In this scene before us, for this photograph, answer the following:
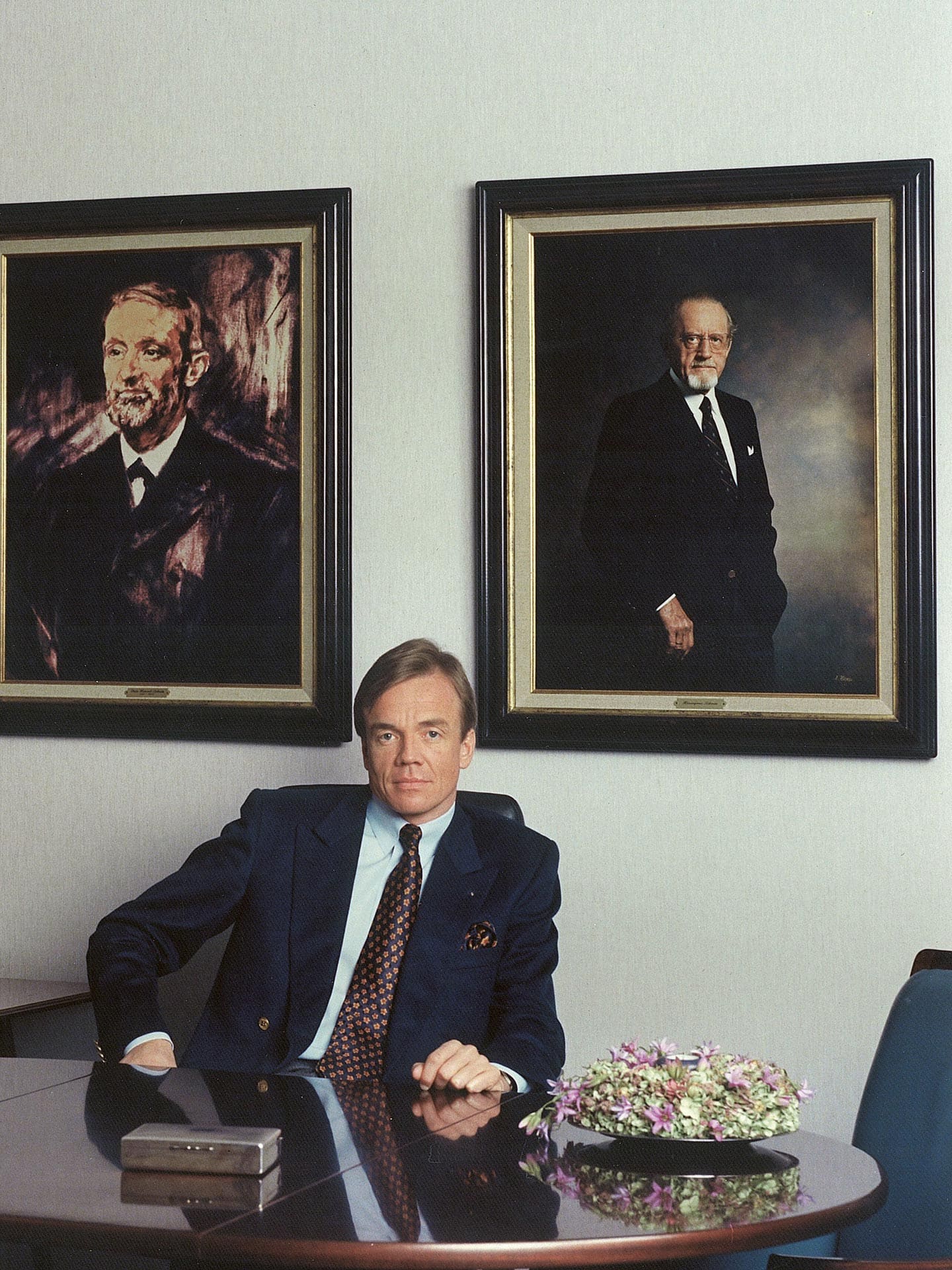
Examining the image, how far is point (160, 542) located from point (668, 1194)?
98.0 inches

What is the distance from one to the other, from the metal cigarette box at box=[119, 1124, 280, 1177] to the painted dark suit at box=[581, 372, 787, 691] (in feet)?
6.19

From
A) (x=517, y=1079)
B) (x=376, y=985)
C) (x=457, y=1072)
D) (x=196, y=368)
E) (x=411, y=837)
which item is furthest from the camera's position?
(x=196, y=368)

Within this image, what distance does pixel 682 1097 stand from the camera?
2010 millimetres

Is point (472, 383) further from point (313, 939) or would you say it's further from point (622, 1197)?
point (622, 1197)

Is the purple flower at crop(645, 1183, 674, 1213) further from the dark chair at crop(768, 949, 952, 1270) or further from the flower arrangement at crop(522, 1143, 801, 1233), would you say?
the dark chair at crop(768, 949, 952, 1270)

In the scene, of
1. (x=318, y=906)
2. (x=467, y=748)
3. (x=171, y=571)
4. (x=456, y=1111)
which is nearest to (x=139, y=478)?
(x=171, y=571)

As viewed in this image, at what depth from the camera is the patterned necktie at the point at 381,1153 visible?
1.79 m

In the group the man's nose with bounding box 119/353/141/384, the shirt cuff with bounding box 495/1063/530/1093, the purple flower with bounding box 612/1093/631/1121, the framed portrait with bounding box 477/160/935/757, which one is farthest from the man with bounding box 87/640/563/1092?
the man's nose with bounding box 119/353/141/384

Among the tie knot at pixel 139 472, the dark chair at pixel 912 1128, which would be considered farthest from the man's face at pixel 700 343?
the dark chair at pixel 912 1128

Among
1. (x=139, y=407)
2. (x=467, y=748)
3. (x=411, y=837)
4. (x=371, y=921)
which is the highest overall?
(x=139, y=407)

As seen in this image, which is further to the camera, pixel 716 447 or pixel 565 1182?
pixel 716 447

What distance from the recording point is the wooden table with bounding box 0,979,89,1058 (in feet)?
11.4

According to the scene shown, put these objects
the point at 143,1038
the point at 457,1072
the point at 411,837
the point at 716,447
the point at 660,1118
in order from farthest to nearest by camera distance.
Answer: the point at 716,447, the point at 411,837, the point at 143,1038, the point at 457,1072, the point at 660,1118

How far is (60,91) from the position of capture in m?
4.03
